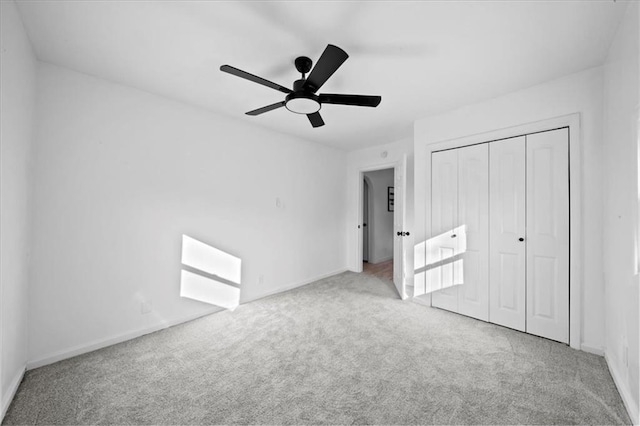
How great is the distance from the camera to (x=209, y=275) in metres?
3.19

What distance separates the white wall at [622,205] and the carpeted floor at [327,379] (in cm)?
24

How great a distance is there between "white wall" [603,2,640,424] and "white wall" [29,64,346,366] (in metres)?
3.50

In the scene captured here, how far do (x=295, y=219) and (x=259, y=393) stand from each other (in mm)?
2727

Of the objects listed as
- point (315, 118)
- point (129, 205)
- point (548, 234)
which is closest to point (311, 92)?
point (315, 118)

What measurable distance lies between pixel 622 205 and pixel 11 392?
14.4 feet

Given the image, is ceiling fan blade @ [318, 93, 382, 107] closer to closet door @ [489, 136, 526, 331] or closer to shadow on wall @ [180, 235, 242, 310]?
closet door @ [489, 136, 526, 331]

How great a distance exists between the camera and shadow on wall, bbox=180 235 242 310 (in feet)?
9.87

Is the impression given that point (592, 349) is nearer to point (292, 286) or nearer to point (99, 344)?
point (292, 286)

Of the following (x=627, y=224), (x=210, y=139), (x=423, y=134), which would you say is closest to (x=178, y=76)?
(x=210, y=139)

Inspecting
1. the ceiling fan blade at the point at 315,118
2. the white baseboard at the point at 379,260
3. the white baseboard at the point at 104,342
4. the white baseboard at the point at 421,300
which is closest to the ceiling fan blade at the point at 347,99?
the ceiling fan blade at the point at 315,118

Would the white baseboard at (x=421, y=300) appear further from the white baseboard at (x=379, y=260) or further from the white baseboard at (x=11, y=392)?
the white baseboard at (x=11, y=392)

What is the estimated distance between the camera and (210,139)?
3211 mm

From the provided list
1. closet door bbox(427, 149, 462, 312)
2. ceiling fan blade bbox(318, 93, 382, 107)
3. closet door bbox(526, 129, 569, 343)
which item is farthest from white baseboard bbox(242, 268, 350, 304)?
closet door bbox(526, 129, 569, 343)

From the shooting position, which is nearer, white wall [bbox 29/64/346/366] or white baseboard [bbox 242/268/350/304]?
white wall [bbox 29/64/346/366]
